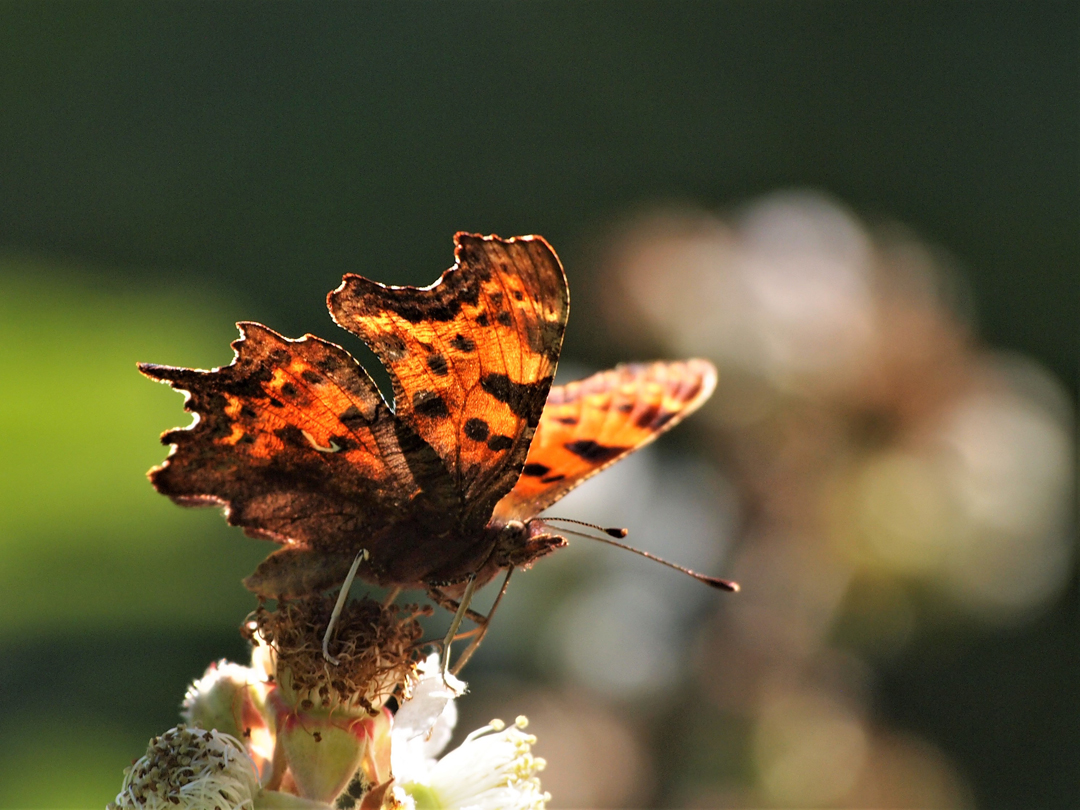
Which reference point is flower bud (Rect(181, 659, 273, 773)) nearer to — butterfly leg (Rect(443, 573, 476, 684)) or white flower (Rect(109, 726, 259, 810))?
white flower (Rect(109, 726, 259, 810))

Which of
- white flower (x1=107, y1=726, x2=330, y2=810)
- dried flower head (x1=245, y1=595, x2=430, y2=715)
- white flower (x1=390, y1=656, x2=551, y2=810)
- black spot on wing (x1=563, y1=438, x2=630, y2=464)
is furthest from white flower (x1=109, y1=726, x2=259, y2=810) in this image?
black spot on wing (x1=563, y1=438, x2=630, y2=464)

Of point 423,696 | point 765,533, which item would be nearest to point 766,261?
point 765,533

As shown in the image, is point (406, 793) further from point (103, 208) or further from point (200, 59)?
point (200, 59)

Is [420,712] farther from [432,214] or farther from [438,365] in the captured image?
[432,214]

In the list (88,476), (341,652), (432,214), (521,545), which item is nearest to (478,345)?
(521,545)

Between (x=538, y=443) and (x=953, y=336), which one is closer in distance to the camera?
(x=538, y=443)

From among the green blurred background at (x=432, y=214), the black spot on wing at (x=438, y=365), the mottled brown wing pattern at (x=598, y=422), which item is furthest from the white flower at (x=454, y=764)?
the green blurred background at (x=432, y=214)
